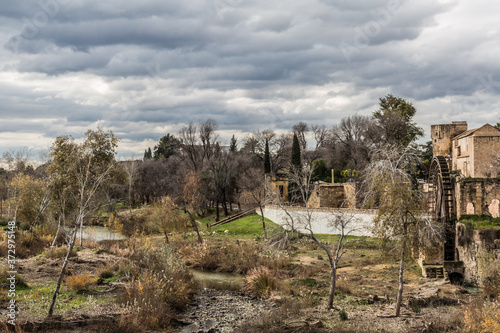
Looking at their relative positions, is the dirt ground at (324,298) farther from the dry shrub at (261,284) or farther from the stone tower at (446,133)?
the stone tower at (446,133)

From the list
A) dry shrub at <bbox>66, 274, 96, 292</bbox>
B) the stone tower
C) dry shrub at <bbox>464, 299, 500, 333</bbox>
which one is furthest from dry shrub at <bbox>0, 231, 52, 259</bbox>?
the stone tower

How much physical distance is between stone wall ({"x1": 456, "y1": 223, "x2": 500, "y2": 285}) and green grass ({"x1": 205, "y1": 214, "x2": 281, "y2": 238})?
1800 cm

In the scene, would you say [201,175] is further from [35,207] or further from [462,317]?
[462,317]

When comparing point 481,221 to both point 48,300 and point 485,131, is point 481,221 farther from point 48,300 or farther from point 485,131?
point 485,131

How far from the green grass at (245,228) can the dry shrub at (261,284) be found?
49.2ft

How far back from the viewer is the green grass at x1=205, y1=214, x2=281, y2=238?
3759cm

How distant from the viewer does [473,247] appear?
18922mm

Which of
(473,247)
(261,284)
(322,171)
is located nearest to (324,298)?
(261,284)

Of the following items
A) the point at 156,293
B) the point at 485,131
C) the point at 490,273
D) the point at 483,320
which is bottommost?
the point at 156,293

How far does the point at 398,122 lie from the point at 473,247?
2979 cm

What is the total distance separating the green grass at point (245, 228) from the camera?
37.6 metres

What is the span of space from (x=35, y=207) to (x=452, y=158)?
4371 centimetres

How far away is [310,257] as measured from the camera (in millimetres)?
27188

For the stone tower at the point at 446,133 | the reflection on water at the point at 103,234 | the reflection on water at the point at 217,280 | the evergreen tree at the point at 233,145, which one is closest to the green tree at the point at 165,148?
the evergreen tree at the point at 233,145
